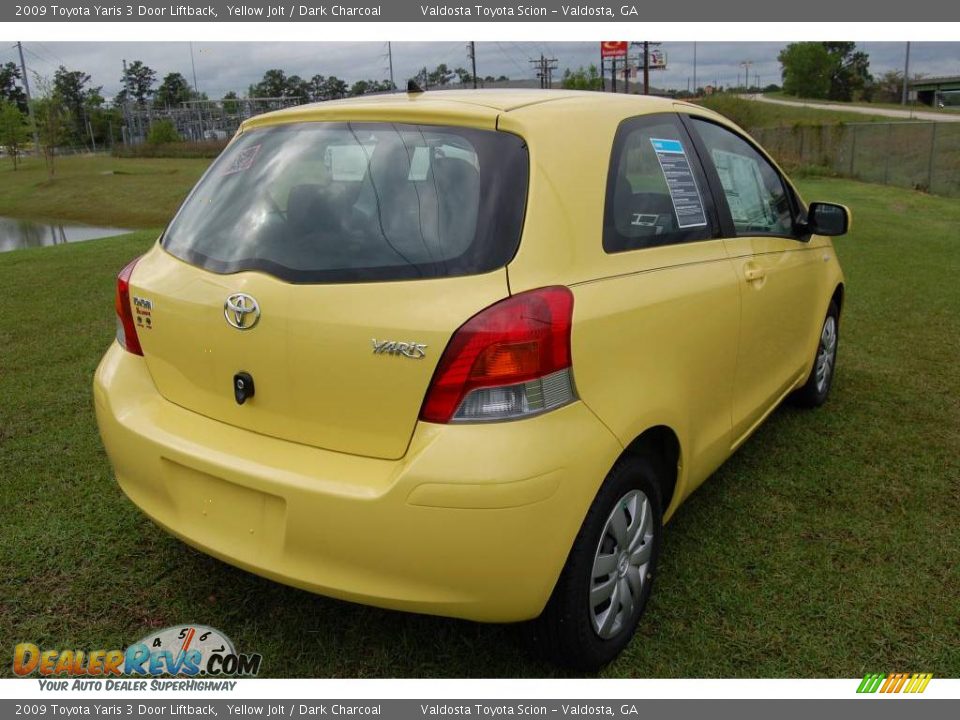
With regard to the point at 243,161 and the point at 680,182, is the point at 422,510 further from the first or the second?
the point at 680,182

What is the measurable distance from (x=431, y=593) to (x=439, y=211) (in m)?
1.06

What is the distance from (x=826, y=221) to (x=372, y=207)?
2775 mm

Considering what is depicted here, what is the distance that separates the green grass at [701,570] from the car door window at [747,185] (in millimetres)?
1232

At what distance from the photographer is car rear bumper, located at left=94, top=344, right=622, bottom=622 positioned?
2.16m

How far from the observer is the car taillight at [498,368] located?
2188 mm

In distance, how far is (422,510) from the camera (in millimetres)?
2160

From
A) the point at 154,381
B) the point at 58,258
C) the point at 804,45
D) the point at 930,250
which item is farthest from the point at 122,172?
the point at 804,45

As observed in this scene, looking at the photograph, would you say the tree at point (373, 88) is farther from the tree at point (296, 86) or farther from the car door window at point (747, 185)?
the tree at point (296, 86)

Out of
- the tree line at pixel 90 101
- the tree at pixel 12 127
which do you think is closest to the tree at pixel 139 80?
the tree line at pixel 90 101

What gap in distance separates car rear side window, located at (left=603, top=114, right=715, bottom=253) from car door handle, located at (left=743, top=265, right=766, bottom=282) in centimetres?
27

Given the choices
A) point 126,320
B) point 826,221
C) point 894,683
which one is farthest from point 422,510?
point 826,221

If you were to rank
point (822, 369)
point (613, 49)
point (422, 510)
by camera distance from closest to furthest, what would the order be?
point (422, 510), point (822, 369), point (613, 49)

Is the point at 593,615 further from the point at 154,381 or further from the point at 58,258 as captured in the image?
the point at 58,258

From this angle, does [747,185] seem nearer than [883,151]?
Yes
